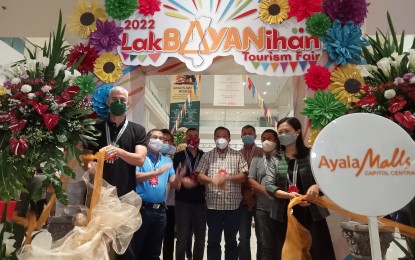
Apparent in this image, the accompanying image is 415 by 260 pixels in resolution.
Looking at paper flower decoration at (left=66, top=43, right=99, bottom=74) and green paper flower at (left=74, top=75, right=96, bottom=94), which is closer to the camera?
green paper flower at (left=74, top=75, right=96, bottom=94)

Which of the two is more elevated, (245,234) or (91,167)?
(91,167)

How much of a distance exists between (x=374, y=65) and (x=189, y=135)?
7.48 feet

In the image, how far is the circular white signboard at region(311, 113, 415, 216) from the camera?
58.4 inches

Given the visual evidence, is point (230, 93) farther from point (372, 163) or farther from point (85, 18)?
point (372, 163)

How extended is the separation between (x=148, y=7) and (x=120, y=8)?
10.9 inches

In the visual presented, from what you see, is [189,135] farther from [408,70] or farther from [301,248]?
[408,70]

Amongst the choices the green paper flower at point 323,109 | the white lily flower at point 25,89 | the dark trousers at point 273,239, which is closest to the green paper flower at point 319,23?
the green paper flower at point 323,109

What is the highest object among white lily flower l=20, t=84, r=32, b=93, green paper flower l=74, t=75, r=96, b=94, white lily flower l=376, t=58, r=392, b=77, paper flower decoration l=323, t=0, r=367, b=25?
paper flower decoration l=323, t=0, r=367, b=25

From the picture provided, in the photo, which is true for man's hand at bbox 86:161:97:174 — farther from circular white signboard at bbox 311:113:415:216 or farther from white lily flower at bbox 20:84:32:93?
circular white signboard at bbox 311:113:415:216

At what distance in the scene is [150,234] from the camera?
3227 millimetres

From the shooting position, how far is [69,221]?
2.14 meters

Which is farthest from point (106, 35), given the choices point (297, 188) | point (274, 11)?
point (297, 188)

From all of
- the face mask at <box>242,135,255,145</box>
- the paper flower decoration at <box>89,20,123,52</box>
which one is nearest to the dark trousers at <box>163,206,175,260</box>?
the face mask at <box>242,135,255,145</box>

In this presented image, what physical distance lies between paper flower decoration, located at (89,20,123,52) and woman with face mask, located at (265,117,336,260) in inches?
73.6
